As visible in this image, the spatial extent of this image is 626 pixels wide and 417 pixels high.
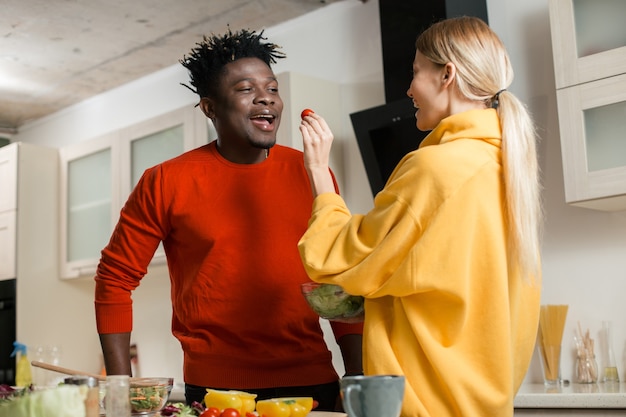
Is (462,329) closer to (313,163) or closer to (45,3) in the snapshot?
(313,163)

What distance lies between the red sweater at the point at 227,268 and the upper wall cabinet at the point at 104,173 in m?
2.17

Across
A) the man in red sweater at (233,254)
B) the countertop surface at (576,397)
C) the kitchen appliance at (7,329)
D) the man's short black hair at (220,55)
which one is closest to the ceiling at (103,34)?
the kitchen appliance at (7,329)

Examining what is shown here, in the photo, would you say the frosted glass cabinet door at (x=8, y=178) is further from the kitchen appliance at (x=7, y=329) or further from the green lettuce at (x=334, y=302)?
the green lettuce at (x=334, y=302)

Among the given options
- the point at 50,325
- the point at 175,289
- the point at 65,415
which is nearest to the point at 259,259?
the point at 175,289

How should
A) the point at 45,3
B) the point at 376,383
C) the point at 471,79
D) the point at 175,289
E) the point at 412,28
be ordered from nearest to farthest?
the point at 376,383 → the point at 471,79 → the point at 175,289 → the point at 412,28 → the point at 45,3

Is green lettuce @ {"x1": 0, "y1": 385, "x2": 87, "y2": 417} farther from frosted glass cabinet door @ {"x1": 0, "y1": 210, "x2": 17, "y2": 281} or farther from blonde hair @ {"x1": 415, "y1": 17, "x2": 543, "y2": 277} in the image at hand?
frosted glass cabinet door @ {"x1": 0, "y1": 210, "x2": 17, "y2": 281}

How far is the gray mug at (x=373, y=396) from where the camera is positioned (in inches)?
40.1

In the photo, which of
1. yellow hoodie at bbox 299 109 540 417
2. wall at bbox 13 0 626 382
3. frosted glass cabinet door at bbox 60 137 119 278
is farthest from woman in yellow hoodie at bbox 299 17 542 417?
frosted glass cabinet door at bbox 60 137 119 278

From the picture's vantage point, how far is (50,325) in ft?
16.5

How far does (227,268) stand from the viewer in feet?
6.20

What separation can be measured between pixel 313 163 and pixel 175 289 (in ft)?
1.98

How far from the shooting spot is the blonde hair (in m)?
1.39

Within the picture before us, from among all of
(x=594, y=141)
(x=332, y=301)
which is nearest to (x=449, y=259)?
(x=332, y=301)

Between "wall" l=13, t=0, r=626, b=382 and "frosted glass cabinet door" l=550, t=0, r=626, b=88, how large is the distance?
13.3 inches
